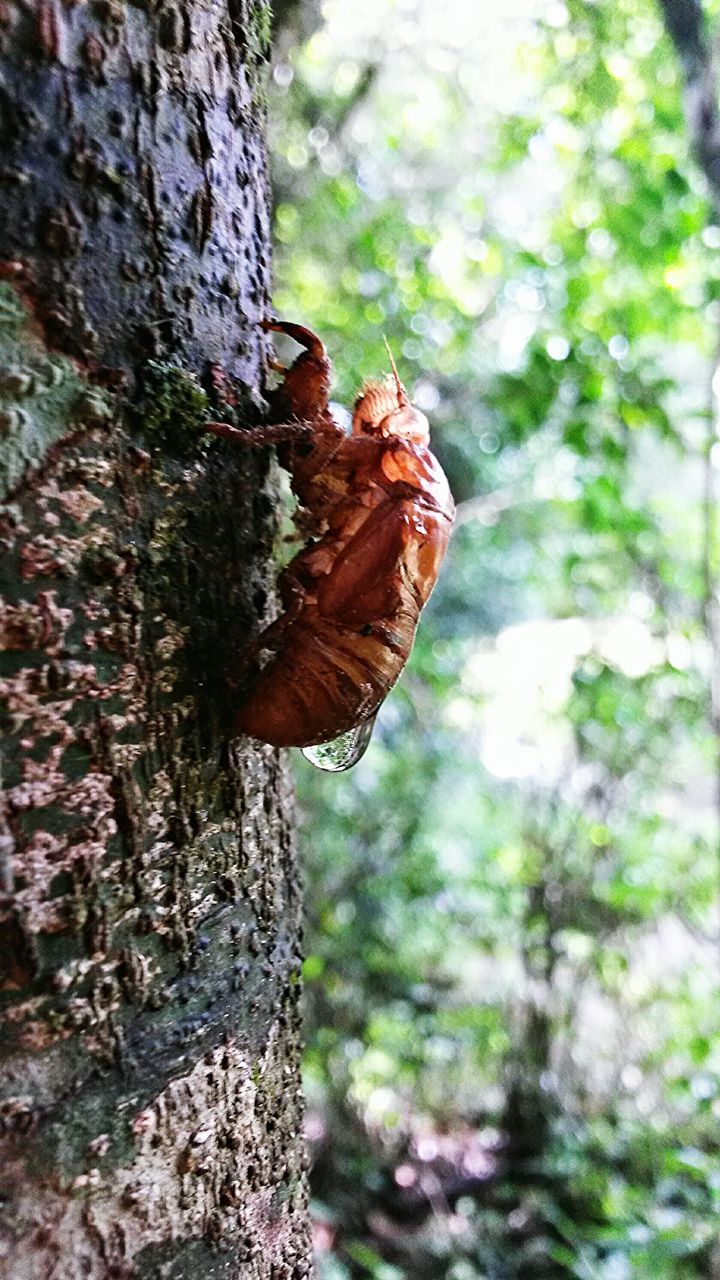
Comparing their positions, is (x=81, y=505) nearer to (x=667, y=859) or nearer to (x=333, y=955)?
(x=333, y=955)

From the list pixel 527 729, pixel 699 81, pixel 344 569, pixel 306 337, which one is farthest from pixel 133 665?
pixel 527 729

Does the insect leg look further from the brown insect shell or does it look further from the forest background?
the forest background

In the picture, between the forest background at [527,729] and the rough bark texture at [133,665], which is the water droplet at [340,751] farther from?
the forest background at [527,729]

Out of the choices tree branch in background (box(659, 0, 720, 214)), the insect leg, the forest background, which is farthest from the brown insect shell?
tree branch in background (box(659, 0, 720, 214))

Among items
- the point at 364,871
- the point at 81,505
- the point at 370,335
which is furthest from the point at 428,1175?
the point at 81,505

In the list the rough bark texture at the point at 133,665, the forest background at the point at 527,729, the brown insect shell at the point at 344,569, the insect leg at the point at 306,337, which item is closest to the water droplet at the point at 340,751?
the brown insect shell at the point at 344,569

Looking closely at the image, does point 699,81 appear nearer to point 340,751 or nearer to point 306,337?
point 306,337
